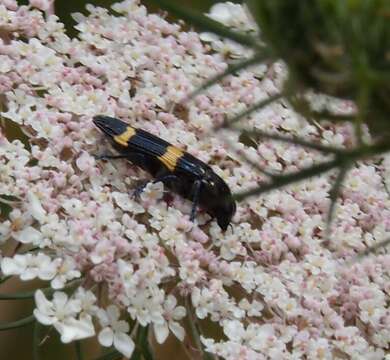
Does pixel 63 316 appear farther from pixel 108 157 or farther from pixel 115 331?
pixel 108 157

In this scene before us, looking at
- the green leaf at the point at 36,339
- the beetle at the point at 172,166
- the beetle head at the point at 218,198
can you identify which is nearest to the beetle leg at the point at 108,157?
the beetle at the point at 172,166

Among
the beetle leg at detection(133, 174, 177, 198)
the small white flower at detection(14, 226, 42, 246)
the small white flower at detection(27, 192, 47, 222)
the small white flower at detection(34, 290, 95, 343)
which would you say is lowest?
the small white flower at detection(34, 290, 95, 343)

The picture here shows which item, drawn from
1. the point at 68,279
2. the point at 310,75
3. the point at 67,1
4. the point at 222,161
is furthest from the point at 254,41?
the point at 67,1

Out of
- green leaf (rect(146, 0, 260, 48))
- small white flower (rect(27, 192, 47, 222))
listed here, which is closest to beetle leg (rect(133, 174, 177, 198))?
small white flower (rect(27, 192, 47, 222))

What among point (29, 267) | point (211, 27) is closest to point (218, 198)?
point (29, 267)

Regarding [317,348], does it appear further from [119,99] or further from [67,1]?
[67,1]

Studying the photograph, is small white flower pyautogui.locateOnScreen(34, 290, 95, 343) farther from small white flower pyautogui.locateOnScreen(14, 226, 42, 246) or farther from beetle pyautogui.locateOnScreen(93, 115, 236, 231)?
beetle pyautogui.locateOnScreen(93, 115, 236, 231)
